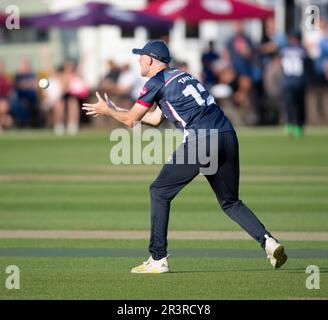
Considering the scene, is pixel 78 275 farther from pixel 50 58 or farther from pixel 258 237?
pixel 50 58

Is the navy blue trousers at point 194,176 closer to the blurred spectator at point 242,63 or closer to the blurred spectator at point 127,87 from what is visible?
the blurred spectator at point 127,87

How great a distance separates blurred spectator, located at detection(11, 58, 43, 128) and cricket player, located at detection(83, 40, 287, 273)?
2342 cm

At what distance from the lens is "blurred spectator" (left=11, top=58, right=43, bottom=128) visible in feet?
114

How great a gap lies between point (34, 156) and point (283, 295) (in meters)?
16.4

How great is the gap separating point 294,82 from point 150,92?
20.6 metres

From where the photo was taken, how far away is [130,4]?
41.6 meters

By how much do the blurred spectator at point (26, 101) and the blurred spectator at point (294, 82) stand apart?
7731mm

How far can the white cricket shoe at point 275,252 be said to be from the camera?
10922 mm

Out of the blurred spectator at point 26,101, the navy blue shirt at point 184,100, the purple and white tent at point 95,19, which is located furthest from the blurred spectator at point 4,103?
the navy blue shirt at point 184,100

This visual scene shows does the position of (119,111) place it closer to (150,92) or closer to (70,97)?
(150,92)

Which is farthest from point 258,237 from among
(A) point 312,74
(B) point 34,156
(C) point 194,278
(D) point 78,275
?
(A) point 312,74

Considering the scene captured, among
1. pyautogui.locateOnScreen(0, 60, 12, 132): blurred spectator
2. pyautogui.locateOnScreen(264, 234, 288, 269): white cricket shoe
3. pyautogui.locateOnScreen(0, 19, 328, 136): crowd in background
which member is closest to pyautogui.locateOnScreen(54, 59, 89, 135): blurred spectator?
pyautogui.locateOnScreen(0, 19, 328, 136): crowd in background

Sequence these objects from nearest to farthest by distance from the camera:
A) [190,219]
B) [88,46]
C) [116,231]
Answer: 1. [116,231]
2. [190,219]
3. [88,46]
